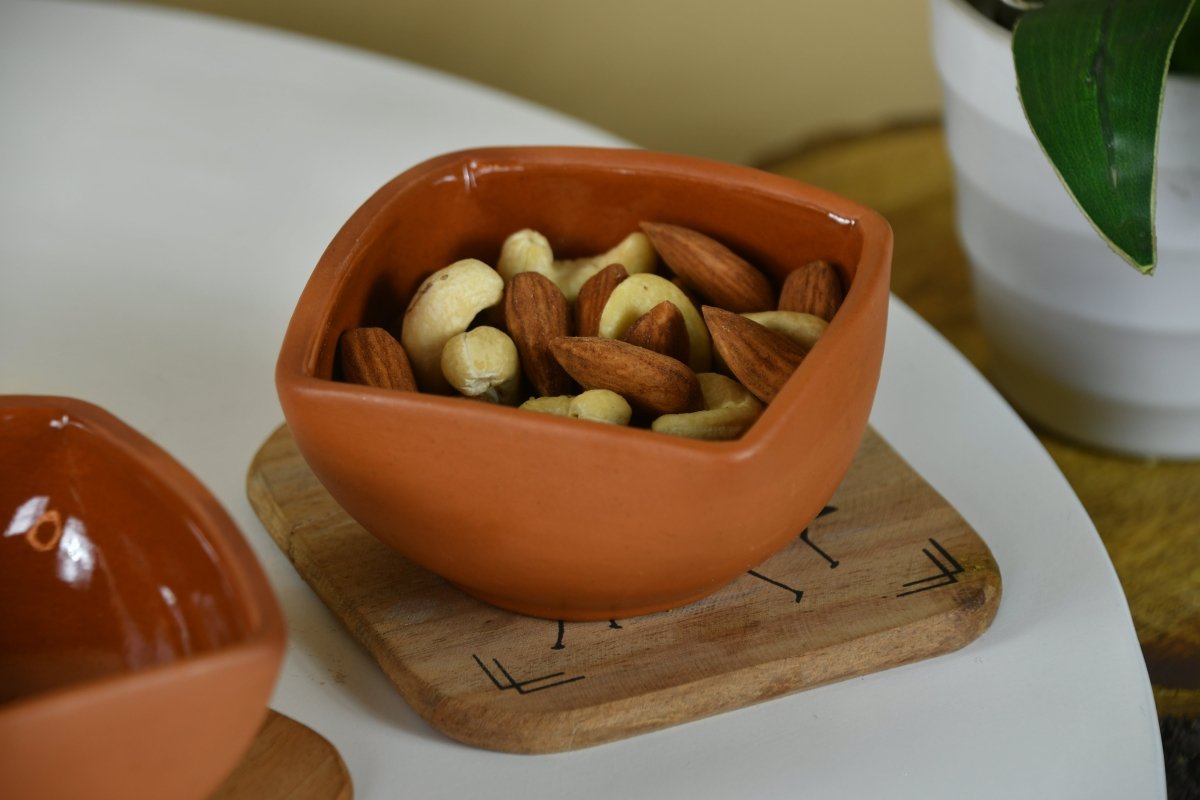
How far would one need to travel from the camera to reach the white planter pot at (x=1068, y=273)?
1.58 ft

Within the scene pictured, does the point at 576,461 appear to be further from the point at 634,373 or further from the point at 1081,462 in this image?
the point at 1081,462

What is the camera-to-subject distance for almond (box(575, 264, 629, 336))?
A: 40cm

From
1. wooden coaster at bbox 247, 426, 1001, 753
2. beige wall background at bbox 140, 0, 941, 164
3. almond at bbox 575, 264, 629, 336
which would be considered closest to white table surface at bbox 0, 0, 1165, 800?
wooden coaster at bbox 247, 426, 1001, 753

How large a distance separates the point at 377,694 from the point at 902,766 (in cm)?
14

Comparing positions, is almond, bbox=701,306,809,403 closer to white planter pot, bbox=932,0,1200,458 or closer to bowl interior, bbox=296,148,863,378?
bowl interior, bbox=296,148,863,378

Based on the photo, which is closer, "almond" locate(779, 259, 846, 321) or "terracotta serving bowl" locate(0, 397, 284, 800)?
"terracotta serving bowl" locate(0, 397, 284, 800)

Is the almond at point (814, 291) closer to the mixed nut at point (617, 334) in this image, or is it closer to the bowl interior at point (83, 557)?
the mixed nut at point (617, 334)

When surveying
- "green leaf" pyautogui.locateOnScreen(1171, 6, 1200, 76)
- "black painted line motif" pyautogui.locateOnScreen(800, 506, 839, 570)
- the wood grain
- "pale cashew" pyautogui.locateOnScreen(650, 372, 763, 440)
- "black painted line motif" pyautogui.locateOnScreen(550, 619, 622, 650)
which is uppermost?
"green leaf" pyautogui.locateOnScreen(1171, 6, 1200, 76)

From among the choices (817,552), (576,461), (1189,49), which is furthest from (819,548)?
(1189,49)

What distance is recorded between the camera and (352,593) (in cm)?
39

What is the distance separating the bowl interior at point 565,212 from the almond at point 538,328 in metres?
0.04

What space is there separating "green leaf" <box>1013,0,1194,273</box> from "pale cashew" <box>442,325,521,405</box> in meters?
0.17

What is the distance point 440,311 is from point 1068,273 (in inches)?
9.8

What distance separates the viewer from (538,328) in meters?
0.39
